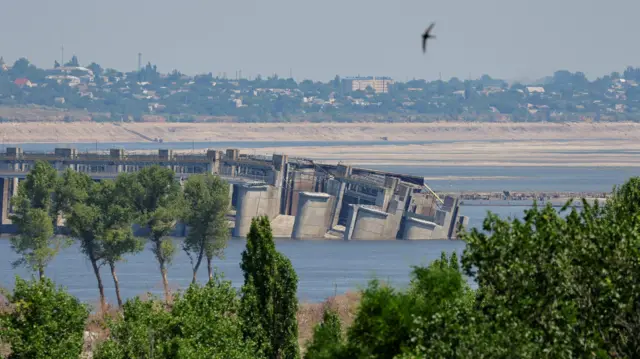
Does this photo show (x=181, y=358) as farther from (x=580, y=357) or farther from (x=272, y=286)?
(x=580, y=357)

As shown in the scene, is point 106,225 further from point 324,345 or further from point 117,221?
point 324,345

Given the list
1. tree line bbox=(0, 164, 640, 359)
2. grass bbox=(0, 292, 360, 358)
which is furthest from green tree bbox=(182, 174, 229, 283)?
tree line bbox=(0, 164, 640, 359)

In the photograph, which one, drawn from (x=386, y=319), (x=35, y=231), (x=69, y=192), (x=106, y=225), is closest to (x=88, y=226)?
(x=106, y=225)

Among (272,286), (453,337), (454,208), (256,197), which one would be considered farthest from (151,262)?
(453,337)

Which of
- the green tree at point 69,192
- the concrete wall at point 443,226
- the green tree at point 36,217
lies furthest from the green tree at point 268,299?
A: the concrete wall at point 443,226

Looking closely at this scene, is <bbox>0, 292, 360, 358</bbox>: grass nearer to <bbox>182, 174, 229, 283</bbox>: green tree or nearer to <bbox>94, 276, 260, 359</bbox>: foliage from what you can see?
<bbox>182, 174, 229, 283</bbox>: green tree

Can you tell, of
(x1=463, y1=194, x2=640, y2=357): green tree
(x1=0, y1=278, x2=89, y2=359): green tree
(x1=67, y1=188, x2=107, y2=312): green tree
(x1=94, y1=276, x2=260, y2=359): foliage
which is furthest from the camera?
(x1=67, y1=188, x2=107, y2=312): green tree
